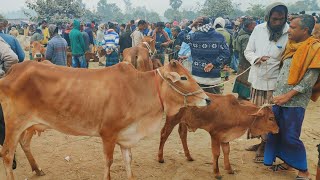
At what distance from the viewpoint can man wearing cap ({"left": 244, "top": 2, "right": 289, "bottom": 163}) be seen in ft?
14.8

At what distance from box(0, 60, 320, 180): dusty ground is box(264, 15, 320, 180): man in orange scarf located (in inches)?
16.8

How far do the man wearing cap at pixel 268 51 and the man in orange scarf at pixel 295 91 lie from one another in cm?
26

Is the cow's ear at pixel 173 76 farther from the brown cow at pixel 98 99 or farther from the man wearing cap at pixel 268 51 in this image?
the man wearing cap at pixel 268 51

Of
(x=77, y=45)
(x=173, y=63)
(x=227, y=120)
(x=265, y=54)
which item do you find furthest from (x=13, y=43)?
(x=77, y=45)

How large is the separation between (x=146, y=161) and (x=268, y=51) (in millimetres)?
2346

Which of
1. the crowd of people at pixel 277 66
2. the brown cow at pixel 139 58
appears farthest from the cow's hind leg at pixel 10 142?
the brown cow at pixel 139 58

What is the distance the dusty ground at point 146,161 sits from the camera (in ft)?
15.6

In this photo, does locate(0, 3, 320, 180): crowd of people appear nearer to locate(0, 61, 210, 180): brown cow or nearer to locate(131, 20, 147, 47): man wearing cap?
locate(0, 61, 210, 180): brown cow

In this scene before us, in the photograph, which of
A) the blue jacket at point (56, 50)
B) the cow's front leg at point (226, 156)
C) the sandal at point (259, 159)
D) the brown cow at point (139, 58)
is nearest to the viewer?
the cow's front leg at point (226, 156)

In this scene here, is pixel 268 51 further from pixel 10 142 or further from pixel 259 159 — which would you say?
pixel 10 142

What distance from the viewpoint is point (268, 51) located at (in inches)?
184

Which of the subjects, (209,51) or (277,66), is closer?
(277,66)

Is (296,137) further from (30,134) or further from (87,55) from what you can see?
(87,55)

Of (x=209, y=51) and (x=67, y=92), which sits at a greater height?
(x=209, y=51)
